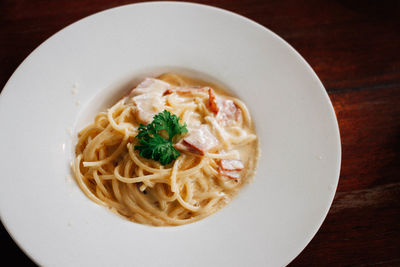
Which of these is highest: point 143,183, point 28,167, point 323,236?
point 28,167

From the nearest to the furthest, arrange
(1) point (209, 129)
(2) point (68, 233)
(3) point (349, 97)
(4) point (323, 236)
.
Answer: (2) point (68, 233)
(4) point (323, 236)
(1) point (209, 129)
(3) point (349, 97)

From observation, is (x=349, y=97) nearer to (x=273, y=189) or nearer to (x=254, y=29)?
(x=254, y=29)

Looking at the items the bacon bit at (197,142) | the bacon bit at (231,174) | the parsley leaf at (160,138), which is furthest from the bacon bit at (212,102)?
the bacon bit at (231,174)

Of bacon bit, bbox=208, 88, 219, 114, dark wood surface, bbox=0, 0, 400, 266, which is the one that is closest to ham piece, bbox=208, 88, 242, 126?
bacon bit, bbox=208, 88, 219, 114

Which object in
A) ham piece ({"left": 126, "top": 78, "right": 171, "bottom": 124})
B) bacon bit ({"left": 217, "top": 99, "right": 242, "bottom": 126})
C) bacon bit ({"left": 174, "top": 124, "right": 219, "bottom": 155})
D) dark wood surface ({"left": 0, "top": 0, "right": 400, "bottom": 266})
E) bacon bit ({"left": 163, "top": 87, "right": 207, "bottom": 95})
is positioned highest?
ham piece ({"left": 126, "top": 78, "right": 171, "bottom": 124})

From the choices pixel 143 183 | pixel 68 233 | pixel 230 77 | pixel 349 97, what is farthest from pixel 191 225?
pixel 349 97

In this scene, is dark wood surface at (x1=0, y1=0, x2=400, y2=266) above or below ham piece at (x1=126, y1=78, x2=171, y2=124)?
below

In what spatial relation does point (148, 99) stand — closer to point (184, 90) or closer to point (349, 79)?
point (184, 90)

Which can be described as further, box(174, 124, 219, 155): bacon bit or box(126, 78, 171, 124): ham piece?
box(126, 78, 171, 124): ham piece

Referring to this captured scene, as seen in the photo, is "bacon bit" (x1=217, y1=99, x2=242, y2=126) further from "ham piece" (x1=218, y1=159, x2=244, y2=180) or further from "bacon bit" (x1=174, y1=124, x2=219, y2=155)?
"ham piece" (x1=218, y1=159, x2=244, y2=180)
